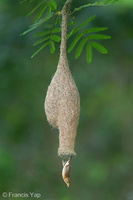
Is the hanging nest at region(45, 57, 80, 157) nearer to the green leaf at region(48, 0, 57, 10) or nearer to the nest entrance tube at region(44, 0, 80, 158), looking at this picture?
the nest entrance tube at region(44, 0, 80, 158)

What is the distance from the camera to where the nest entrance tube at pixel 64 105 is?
85.8 inches

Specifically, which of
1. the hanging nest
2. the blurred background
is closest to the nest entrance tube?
the hanging nest

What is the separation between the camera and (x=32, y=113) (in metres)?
5.70

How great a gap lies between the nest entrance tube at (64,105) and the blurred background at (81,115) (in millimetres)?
1660

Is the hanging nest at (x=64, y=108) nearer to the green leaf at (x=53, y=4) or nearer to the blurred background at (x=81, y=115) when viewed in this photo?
the green leaf at (x=53, y=4)

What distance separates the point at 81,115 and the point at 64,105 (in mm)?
3689

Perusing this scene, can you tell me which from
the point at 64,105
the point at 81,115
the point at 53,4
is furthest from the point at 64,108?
the point at 81,115

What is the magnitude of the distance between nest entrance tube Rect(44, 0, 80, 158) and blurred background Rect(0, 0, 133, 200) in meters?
1.66

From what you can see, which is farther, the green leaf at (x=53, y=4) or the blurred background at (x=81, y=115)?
the blurred background at (x=81, y=115)

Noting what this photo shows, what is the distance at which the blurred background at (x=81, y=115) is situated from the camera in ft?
14.6

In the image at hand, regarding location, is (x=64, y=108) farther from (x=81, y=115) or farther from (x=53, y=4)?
(x=81, y=115)

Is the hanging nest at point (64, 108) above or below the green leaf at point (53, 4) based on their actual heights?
below

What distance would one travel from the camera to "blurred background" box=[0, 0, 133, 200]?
444cm

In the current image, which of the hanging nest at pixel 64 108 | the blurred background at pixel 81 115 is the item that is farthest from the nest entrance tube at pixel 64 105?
the blurred background at pixel 81 115
